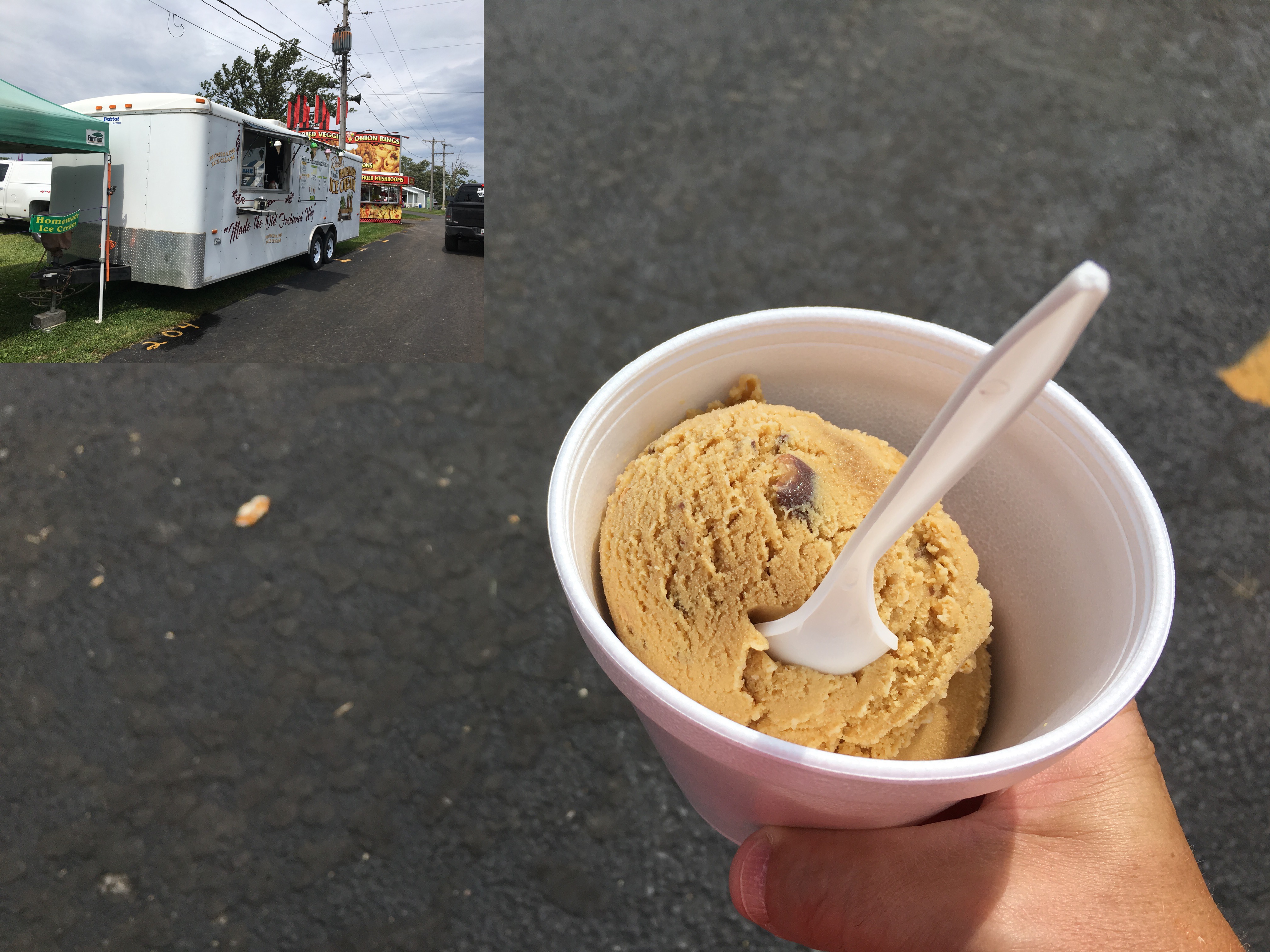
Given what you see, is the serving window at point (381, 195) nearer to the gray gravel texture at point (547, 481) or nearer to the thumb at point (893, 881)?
the gray gravel texture at point (547, 481)

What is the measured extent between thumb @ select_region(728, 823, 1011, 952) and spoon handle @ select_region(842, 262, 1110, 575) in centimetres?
36

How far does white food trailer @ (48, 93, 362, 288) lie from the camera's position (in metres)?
2.02

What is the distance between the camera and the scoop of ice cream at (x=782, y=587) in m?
0.57

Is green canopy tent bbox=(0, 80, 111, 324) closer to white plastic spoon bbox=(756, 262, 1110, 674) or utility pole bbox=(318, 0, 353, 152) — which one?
utility pole bbox=(318, 0, 353, 152)

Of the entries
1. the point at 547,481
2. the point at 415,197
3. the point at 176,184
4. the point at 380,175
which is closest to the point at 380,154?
the point at 380,175

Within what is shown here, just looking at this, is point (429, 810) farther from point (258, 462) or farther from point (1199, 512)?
A: point (1199, 512)

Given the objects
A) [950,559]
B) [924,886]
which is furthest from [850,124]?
[924,886]

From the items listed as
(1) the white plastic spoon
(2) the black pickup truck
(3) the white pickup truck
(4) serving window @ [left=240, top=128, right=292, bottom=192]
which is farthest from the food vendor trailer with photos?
(1) the white plastic spoon

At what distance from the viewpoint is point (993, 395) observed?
0.34 meters

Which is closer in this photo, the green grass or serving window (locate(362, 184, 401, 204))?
the green grass

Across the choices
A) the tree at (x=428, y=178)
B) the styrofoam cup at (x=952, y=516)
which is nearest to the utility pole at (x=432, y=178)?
the tree at (x=428, y=178)

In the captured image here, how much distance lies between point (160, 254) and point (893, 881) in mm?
2356

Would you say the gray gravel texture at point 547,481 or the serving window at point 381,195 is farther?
the serving window at point 381,195

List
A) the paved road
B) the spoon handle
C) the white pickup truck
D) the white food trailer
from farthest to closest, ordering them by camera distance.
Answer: the white food trailer → the white pickup truck → the paved road → the spoon handle
